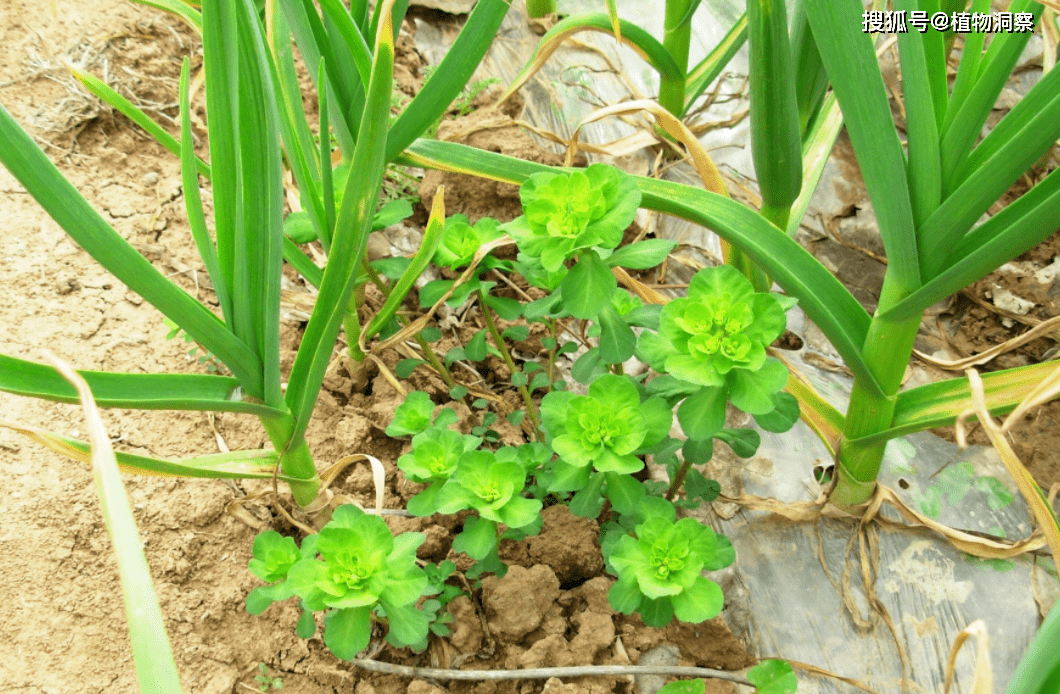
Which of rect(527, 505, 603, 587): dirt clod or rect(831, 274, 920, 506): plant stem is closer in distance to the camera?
rect(831, 274, 920, 506): plant stem

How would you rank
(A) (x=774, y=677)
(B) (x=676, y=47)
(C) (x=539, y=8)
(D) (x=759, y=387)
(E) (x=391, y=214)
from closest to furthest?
1. (D) (x=759, y=387)
2. (A) (x=774, y=677)
3. (E) (x=391, y=214)
4. (B) (x=676, y=47)
5. (C) (x=539, y=8)

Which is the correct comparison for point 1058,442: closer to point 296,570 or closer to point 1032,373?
point 1032,373

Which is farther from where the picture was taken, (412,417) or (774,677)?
(412,417)

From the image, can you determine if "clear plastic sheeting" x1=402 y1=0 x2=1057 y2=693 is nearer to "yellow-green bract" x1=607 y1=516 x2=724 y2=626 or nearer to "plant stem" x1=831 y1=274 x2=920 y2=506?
"plant stem" x1=831 y1=274 x2=920 y2=506

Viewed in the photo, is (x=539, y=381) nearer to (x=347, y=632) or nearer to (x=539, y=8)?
(x=347, y=632)

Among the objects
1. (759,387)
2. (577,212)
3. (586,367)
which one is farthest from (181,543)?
(759,387)

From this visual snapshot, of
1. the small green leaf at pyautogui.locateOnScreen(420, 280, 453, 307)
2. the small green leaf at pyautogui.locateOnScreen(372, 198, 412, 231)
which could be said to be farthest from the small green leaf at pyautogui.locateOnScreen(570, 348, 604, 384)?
the small green leaf at pyautogui.locateOnScreen(372, 198, 412, 231)

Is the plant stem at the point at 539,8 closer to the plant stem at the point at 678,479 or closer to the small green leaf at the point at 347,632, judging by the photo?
the plant stem at the point at 678,479
